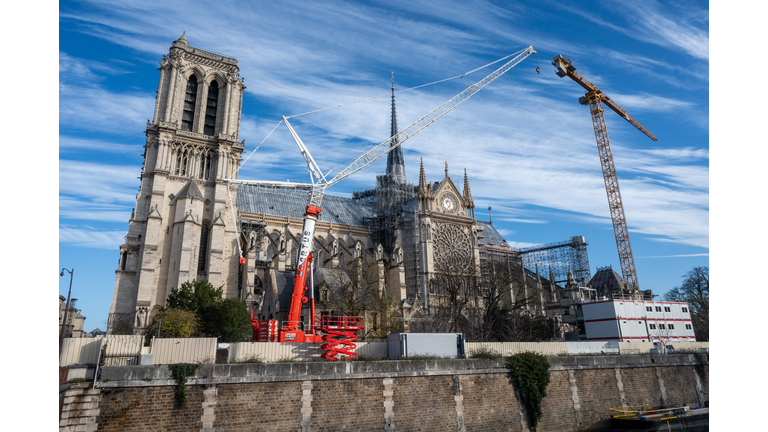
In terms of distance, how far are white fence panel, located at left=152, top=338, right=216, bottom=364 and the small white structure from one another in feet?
92.7

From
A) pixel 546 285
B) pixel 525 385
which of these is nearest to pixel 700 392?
pixel 525 385

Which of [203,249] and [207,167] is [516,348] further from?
[207,167]

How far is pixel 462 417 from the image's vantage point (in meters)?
21.3

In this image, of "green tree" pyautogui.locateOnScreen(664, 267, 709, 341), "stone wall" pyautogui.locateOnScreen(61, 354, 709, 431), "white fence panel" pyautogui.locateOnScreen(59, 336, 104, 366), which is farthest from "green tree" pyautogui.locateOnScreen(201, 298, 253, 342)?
"green tree" pyautogui.locateOnScreen(664, 267, 709, 341)

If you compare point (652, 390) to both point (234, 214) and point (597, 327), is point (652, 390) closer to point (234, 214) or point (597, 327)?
point (597, 327)

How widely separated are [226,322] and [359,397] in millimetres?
13933

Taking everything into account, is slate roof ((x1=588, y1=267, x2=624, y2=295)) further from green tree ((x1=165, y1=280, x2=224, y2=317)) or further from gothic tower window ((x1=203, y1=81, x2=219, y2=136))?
gothic tower window ((x1=203, y1=81, x2=219, y2=136))

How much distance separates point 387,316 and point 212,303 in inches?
517

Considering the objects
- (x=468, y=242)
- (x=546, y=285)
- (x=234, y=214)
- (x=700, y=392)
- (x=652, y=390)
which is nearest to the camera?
(x=652, y=390)

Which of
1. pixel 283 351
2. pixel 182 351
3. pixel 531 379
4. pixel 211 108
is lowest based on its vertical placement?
pixel 531 379

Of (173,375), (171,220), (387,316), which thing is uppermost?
(171,220)

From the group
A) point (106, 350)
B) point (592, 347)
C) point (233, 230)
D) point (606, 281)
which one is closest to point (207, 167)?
point (233, 230)

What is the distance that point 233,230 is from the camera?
148 feet

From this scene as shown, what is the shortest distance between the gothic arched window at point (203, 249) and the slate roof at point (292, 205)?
9.95m
